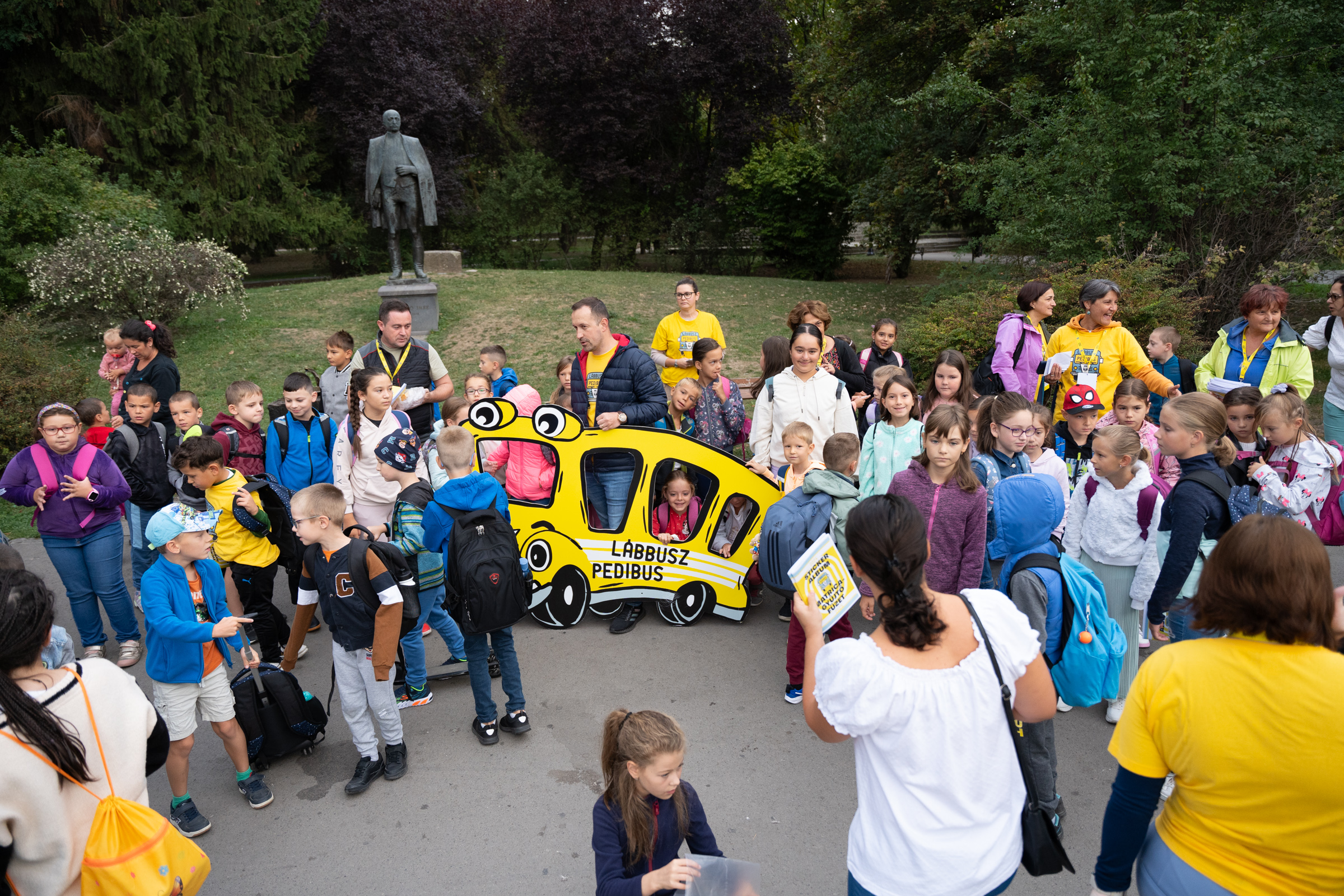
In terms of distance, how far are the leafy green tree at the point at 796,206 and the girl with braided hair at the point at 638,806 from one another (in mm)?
20622

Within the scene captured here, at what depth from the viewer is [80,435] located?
196 inches

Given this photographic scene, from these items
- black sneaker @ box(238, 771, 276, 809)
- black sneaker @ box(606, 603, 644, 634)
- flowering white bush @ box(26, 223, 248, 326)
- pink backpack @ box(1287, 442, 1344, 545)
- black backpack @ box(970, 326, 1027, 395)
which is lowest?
black sneaker @ box(238, 771, 276, 809)

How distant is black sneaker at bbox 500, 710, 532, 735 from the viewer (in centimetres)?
429

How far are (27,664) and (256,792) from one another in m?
1.96

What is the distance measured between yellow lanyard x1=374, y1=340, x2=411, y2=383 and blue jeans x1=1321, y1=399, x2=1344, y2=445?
273 inches

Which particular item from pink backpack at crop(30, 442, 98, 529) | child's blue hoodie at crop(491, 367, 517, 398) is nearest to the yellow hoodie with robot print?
child's blue hoodie at crop(491, 367, 517, 398)

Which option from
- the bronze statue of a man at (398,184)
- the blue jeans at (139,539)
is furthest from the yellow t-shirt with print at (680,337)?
the bronze statue of a man at (398,184)

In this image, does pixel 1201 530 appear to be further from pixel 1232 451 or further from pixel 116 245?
pixel 116 245

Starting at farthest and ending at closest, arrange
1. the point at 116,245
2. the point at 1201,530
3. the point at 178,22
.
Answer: the point at 178,22
the point at 116,245
the point at 1201,530

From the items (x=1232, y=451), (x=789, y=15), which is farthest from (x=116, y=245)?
(x=789, y=15)

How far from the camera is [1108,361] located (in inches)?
239

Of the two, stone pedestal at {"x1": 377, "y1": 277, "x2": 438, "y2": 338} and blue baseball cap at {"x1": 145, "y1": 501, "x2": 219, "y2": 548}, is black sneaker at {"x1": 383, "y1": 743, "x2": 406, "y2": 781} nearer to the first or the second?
blue baseball cap at {"x1": 145, "y1": 501, "x2": 219, "y2": 548}

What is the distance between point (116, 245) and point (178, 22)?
35.0 ft

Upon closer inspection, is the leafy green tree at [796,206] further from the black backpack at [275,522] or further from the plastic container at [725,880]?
the plastic container at [725,880]
